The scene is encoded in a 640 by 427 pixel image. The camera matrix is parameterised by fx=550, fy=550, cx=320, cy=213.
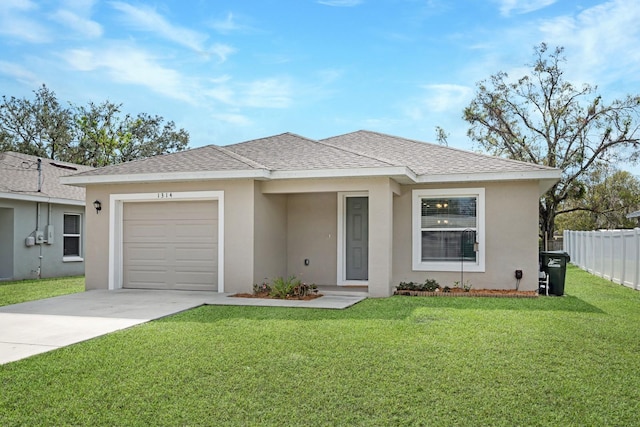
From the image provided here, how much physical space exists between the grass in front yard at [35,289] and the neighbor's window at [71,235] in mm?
2031

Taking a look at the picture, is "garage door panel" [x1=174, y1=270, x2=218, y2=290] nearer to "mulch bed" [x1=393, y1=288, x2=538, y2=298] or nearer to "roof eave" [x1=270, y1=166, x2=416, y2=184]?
"roof eave" [x1=270, y1=166, x2=416, y2=184]

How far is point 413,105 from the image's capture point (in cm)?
2308

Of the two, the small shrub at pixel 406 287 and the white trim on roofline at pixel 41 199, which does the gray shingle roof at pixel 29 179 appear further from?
the small shrub at pixel 406 287

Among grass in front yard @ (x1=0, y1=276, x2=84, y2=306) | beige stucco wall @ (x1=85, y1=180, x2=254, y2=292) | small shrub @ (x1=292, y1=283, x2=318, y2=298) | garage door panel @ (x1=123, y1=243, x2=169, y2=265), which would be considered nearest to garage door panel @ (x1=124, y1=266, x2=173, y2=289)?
garage door panel @ (x1=123, y1=243, x2=169, y2=265)

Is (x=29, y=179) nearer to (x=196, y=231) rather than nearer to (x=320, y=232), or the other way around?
(x=196, y=231)

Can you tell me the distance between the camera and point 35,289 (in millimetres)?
13742

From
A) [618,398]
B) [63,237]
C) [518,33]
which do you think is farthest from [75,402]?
[518,33]

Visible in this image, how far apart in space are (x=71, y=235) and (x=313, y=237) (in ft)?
31.4

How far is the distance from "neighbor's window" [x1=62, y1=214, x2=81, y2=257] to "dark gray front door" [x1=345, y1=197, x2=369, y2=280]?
10379mm

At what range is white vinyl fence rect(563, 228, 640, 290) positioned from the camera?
1408 centimetres

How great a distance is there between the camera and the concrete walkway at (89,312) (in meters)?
7.34

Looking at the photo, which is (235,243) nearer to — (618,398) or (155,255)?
(155,255)

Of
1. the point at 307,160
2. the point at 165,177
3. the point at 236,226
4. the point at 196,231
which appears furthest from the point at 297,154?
the point at 165,177

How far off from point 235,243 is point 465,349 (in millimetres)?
6685
